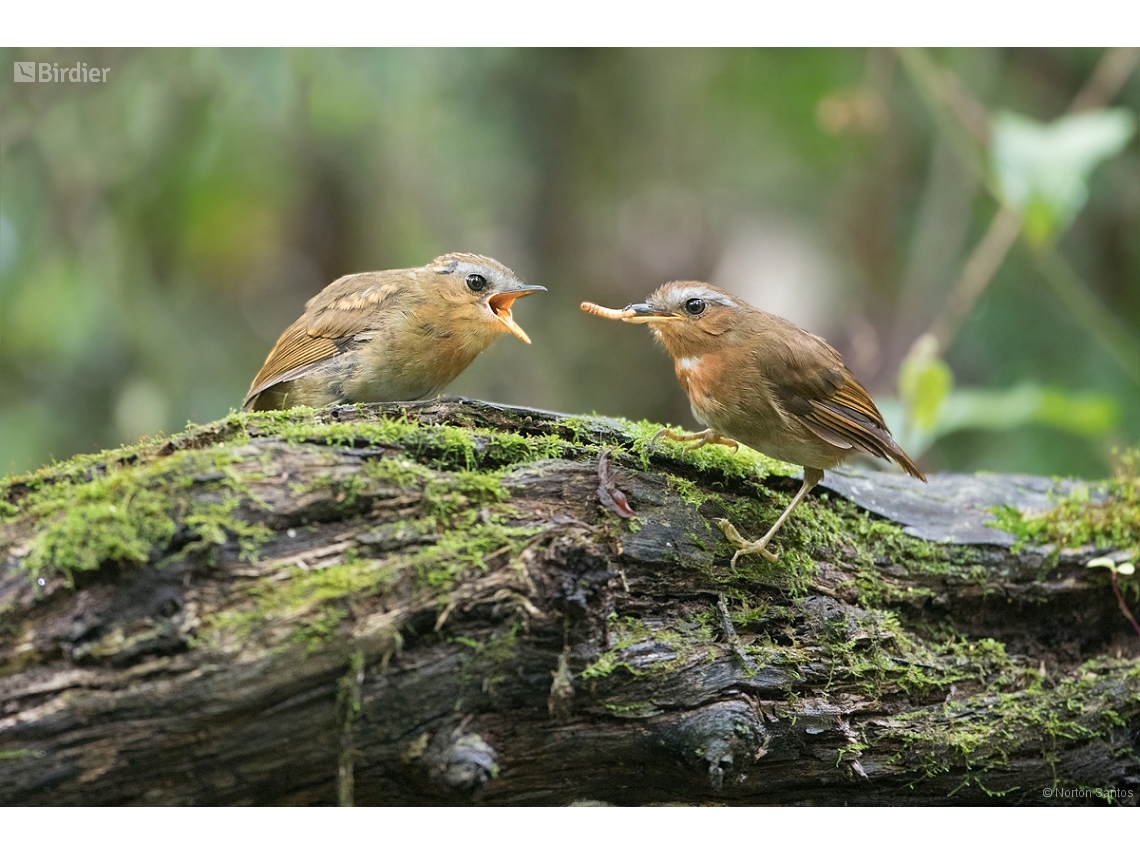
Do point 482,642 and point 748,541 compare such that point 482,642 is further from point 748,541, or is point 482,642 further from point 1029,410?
point 1029,410

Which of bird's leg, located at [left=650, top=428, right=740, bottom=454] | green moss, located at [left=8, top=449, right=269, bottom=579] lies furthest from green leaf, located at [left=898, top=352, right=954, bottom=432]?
green moss, located at [left=8, top=449, right=269, bottom=579]

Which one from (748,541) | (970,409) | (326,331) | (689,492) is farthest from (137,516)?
(970,409)

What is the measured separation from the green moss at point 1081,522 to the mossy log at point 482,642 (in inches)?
20.2

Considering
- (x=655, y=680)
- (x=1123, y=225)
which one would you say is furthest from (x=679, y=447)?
(x=1123, y=225)

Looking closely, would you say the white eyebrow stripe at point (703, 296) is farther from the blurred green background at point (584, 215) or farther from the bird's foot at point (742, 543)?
the blurred green background at point (584, 215)

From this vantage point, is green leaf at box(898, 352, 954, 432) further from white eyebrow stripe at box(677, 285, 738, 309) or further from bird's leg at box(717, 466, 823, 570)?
bird's leg at box(717, 466, 823, 570)

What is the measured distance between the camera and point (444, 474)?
3.10 m

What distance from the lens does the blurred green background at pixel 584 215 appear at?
596 cm

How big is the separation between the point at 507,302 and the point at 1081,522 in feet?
9.00

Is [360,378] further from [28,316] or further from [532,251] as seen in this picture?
[532,251]

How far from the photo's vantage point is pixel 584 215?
8.41 meters

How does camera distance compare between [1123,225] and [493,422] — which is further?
A: [1123,225]

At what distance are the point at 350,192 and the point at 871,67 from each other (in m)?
3.79

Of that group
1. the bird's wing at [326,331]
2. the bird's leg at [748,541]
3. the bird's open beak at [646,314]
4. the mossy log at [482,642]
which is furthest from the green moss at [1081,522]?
the bird's wing at [326,331]
